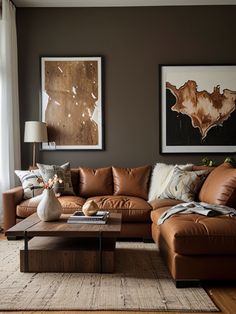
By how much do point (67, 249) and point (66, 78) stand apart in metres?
2.98

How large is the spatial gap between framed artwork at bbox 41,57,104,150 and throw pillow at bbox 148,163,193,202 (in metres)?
1.06

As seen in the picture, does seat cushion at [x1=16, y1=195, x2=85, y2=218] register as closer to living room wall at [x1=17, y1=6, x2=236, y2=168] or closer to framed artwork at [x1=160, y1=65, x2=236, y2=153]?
living room wall at [x1=17, y1=6, x2=236, y2=168]

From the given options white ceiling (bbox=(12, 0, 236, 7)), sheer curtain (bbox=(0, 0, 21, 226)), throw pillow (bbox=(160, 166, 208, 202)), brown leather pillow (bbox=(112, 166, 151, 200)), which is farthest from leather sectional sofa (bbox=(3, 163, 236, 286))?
white ceiling (bbox=(12, 0, 236, 7))

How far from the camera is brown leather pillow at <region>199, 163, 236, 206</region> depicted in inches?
134

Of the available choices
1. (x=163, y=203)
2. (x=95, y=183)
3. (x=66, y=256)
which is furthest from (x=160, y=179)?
(x=66, y=256)

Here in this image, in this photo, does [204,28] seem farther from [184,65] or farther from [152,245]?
[152,245]

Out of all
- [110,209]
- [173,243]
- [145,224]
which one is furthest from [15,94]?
[173,243]

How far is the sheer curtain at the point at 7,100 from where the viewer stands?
5.04 m

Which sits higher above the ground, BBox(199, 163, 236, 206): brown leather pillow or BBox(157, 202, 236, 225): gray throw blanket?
BBox(199, 163, 236, 206): brown leather pillow

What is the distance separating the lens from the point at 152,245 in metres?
4.13

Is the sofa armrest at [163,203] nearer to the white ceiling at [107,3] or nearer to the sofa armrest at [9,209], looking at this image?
the sofa armrest at [9,209]

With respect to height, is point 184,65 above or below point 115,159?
above

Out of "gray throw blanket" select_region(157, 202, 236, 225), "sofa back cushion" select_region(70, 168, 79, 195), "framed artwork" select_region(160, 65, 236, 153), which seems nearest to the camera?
"gray throw blanket" select_region(157, 202, 236, 225)

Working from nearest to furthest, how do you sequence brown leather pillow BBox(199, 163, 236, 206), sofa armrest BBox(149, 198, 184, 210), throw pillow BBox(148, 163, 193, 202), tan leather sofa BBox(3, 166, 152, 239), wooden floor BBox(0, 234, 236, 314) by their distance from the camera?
wooden floor BBox(0, 234, 236, 314) < brown leather pillow BBox(199, 163, 236, 206) < sofa armrest BBox(149, 198, 184, 210) < tan leather sofa BBox(3, 166, 152, 239) < throw pillow BBox(148, 163, 193, 202)
